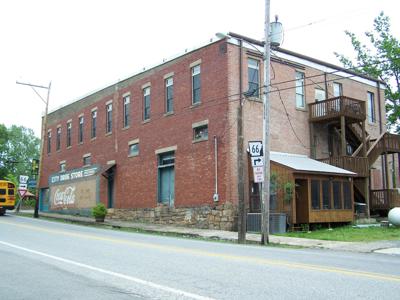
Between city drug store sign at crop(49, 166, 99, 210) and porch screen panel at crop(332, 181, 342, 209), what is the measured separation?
679 inches

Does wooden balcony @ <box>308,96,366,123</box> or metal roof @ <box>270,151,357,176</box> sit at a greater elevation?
wooden balcony @ <box>308,96,366,123</box>

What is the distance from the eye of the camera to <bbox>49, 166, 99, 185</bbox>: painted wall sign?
3503 cm

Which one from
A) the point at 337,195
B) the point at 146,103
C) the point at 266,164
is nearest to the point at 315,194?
the point at 337,195

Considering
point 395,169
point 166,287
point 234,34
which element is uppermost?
point 234,34

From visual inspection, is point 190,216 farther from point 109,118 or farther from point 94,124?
point 94,124

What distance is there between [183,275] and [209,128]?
53.7ft

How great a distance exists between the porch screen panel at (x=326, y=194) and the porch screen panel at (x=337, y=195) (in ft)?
1.51

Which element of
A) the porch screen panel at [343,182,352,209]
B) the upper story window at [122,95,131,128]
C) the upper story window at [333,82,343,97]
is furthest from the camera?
the upper story window at [122,95,131,128]

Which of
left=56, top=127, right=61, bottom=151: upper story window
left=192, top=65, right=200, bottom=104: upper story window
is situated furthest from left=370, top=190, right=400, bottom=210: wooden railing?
left=56, top=127, right=61, bottom=151: upper story window

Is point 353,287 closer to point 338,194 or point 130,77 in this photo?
point 338,194

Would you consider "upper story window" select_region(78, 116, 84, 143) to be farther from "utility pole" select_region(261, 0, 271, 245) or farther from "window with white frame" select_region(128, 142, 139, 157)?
"utility pole" select_region(261, 0, 271, 245)

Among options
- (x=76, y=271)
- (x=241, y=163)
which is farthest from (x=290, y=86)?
(x=76, y=271)

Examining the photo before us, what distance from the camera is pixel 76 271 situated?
9.45 meters

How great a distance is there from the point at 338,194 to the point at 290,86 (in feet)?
21.9
